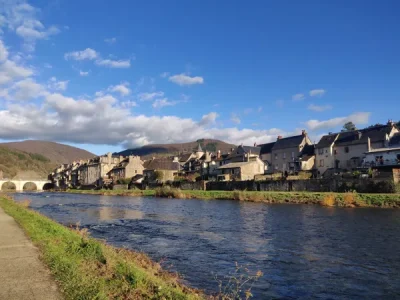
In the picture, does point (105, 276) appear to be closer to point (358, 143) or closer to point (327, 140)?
point (358, 143)

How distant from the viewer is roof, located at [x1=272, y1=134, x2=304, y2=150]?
81475 mm

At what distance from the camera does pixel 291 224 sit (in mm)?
25438

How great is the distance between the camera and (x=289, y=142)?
275ft

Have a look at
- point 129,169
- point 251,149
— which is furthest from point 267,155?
point 129,169

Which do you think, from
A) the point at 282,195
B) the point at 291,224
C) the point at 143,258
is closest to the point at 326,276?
the point at 143,258

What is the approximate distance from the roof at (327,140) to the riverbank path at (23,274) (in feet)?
224

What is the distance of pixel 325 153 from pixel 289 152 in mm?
10603

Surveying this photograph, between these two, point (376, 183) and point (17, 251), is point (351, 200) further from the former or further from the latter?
point (17, 251)

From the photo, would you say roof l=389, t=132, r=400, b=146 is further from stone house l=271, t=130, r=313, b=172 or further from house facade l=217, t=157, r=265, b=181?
house facade l=217, t=157, r=265, b=181

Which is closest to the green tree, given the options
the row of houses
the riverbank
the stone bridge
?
the row of houses

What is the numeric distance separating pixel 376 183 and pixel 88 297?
46.3 m

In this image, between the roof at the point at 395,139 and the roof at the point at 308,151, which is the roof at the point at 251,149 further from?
the roof at the point at 395,139

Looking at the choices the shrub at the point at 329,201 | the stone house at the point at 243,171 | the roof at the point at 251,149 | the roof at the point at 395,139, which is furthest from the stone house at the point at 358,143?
the shrub at the point at 329,201

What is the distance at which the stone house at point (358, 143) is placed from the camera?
64.4 m
